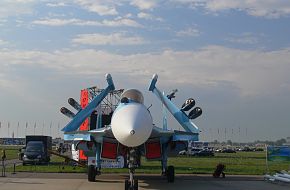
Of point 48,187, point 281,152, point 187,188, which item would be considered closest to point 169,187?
point 187,188

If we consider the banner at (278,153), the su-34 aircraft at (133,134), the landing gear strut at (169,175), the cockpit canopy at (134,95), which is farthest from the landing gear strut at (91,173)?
the banner at (278,153)

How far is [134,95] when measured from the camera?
1631 cm

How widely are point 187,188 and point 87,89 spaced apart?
13.3 metres

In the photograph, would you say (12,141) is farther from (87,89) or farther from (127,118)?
(127,118)

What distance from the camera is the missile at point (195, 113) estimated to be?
Result: 63.4 feet

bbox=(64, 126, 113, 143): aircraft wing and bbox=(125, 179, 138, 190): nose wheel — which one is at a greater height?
bbox=(64, 126, 113, 143): aircraft wing

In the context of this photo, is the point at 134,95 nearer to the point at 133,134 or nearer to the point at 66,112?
the point at 133,134

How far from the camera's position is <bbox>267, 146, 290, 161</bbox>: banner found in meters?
24.4

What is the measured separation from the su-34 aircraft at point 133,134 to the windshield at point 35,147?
15653 mm

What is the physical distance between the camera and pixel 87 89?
28.5 m

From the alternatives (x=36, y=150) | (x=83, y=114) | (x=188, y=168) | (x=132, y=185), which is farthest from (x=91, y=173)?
(x=36, y=150)

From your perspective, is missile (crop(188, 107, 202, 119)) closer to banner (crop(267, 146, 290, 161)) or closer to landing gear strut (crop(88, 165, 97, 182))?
landing gear strut (crop(88, 165, 97, 182))

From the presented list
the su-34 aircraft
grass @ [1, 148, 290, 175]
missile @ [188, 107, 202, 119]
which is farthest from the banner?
missile @ [188, 107, 202, 119]

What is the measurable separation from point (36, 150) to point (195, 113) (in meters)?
20.7
